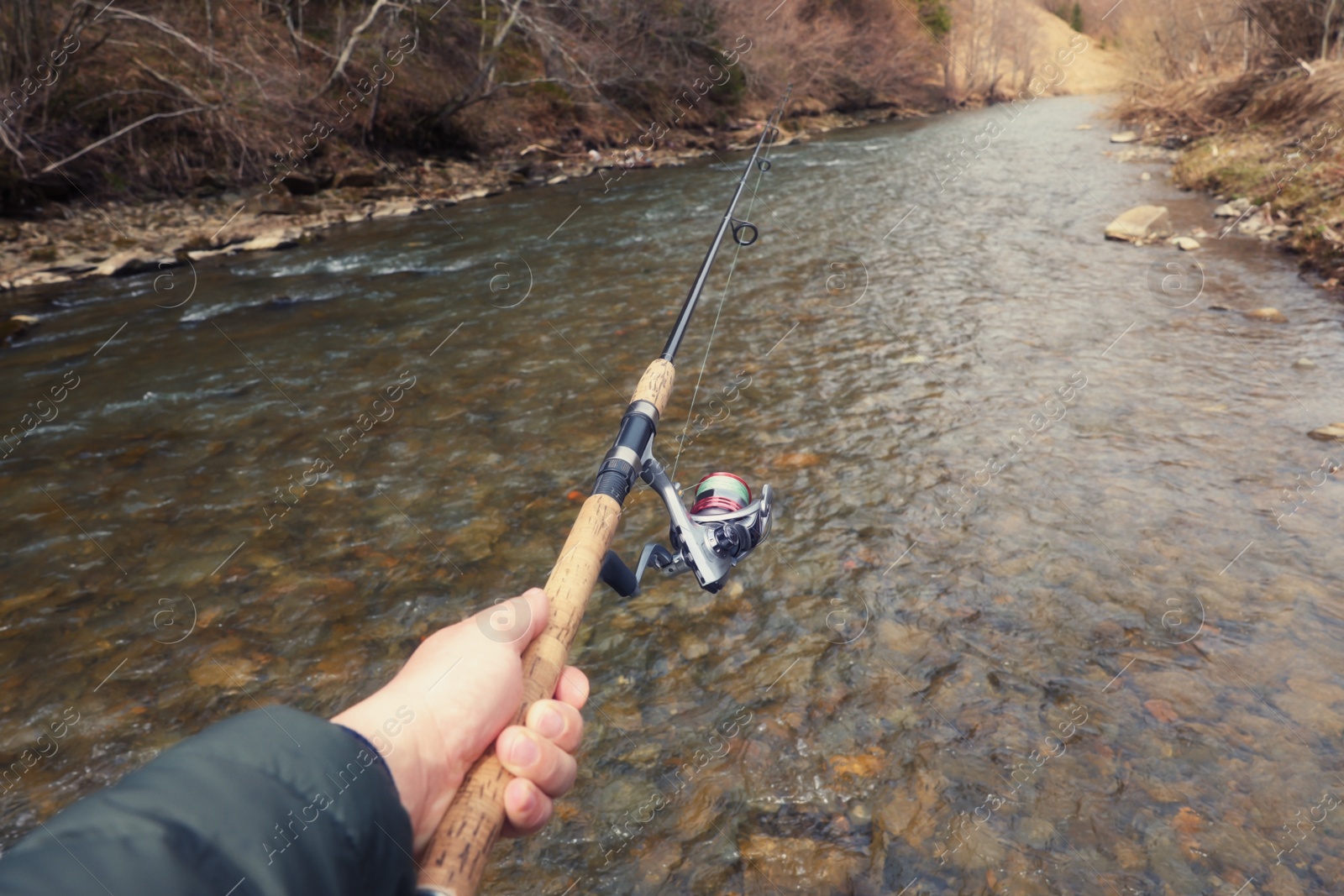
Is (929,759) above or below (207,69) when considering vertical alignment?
below

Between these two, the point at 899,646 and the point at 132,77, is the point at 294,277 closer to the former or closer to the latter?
the point at 132,77

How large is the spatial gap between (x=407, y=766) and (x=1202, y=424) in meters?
4.72

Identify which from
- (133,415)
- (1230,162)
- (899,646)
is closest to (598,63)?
(1230,162)

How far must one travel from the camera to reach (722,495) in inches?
97.0

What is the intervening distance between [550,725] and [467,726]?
0.14 metres

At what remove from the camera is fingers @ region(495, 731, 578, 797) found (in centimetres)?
129

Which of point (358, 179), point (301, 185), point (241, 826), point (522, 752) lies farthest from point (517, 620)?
point (358, 179)

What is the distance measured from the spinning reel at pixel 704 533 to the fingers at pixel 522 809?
0.67 meters

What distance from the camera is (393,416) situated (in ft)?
17.5

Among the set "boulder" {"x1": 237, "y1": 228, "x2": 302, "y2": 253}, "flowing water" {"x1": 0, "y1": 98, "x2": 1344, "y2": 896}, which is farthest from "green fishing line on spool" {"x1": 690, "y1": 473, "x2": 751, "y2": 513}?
"boulder" {"x1": 237, "y1": 228, "x2": 302, "y2": 253}

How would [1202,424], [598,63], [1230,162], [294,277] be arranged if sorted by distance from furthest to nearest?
[598,63], [1230,162], [294,277], [1202,424]

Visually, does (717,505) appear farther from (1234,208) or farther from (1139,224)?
(1234,208)

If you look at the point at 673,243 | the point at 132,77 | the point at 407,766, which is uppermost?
the point at 132,77

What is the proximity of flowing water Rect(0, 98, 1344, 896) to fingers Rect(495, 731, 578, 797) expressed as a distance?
0.51 metres
